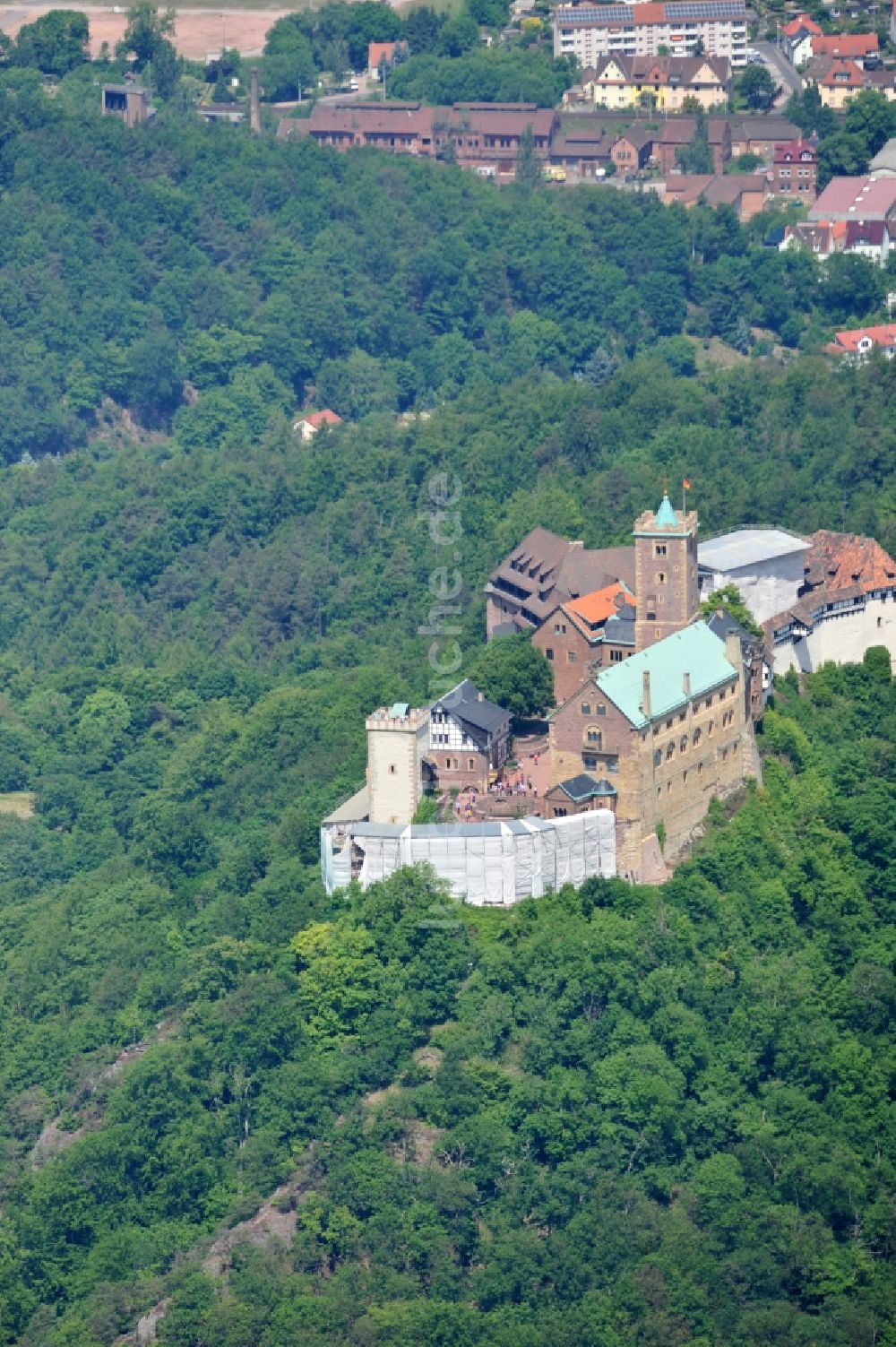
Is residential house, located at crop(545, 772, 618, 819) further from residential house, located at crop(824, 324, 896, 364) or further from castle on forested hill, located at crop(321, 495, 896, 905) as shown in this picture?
residential house, located at crop(824, 324, 896, 364)

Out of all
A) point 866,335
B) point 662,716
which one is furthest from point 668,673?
point 866,335

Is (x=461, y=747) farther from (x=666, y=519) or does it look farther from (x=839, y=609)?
(x=839, y=609)

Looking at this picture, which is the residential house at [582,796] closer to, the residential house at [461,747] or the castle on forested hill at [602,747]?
the castle on forested hill at [602,747]

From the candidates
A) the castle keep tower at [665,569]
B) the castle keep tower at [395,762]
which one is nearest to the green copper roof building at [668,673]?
the castle keep tower at [665,569]

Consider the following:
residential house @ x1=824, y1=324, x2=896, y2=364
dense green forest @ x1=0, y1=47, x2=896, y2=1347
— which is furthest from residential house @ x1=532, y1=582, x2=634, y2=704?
residential house @ x1=824, y1=324, x2=896, y2=364

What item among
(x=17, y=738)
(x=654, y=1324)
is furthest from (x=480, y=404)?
(x=654, y=1324)

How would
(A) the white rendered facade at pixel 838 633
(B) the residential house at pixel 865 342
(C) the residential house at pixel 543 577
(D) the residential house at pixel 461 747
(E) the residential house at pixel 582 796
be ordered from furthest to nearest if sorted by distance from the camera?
1. (B) the residential house at pixel 865 342
2. (C) the residential house at pixel 543 577
3. (A) the white rendered facade at pixel 838 633
4. (D) the residential house at pixel 461 747
5. (E) the residential house at pixel 582 796
